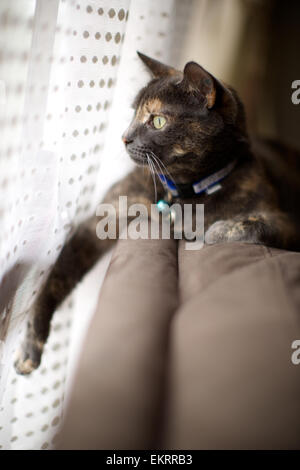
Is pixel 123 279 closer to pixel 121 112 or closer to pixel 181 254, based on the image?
pixel 181 254

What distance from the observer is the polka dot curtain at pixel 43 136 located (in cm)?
64

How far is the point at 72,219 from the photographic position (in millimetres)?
914

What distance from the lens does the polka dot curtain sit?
0.64 meters

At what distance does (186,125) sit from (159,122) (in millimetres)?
72

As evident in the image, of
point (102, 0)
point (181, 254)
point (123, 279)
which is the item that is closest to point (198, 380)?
point (123, 279)

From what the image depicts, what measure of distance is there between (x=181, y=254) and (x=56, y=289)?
0.36 metres

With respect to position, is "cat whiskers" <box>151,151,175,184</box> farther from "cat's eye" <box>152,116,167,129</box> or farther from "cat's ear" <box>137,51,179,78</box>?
"cat's ear" <box>137,51,179,78</box>

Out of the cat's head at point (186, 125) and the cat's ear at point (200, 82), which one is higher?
the cat's ear at point (200, 82)

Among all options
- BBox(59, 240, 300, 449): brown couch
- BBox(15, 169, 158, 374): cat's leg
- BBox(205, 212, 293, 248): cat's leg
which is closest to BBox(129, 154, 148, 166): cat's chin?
BBox(15, 169, 158, 374): cat's leg

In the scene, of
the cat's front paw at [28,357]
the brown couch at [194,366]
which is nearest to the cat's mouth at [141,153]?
the brown couch at [194,366]

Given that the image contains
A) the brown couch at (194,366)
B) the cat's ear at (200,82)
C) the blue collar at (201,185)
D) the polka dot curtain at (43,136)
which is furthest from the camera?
the blue collar at (201,185)

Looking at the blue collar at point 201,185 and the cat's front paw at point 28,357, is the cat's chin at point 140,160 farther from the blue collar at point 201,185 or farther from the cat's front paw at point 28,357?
the cat's front paw at point 28,357

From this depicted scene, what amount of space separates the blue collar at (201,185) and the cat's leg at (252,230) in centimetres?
10
